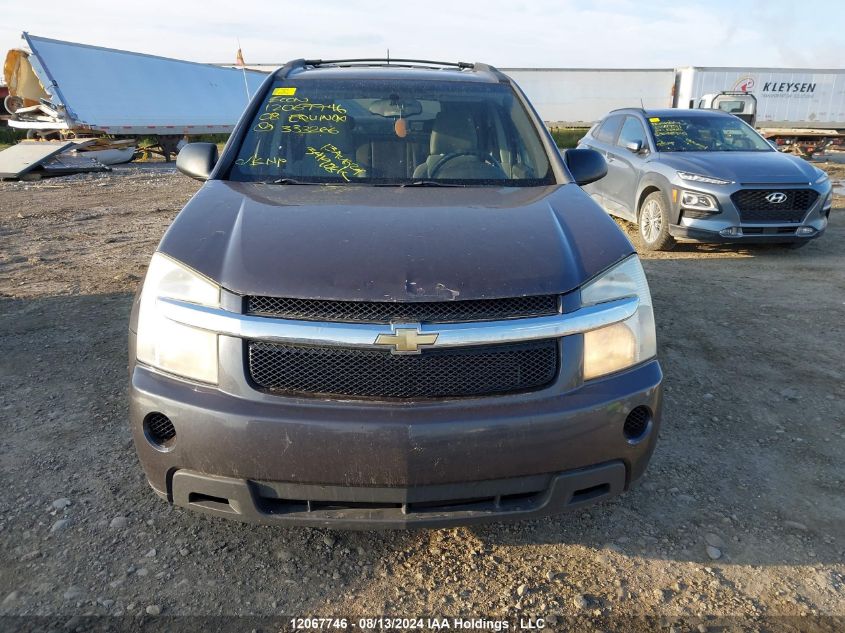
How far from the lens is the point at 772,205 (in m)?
6.76

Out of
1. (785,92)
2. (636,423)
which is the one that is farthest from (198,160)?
(785,92)

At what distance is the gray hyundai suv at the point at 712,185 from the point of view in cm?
673

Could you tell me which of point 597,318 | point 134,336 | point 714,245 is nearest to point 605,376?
point 597,318

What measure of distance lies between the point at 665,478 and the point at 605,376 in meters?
1.08

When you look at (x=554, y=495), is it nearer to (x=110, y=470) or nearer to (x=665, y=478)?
(x=665, y=478)

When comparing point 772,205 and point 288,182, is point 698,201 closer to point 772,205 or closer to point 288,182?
point 772,205

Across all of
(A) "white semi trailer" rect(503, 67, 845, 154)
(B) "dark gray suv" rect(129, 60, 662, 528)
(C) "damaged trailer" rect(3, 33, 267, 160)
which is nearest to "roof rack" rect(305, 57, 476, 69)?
(B) "dark gray suv" rect(129, 60, 662, 528)

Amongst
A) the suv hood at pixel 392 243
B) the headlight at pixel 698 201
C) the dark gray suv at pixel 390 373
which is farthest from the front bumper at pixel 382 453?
the headlight at pixel 698 201

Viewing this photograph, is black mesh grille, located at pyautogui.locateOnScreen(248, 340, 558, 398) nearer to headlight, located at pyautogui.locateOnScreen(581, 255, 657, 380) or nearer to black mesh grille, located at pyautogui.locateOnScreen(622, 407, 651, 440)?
headlight, located at pyautogui.locateOnScreen(581, 255, 657, 380)

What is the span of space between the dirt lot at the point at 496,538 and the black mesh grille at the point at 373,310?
98cm

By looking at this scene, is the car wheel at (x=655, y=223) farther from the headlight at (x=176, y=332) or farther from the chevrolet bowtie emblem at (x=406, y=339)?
the headlight at (x=176, y=332)

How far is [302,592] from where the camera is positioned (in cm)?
214

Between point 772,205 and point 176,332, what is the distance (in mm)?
6765

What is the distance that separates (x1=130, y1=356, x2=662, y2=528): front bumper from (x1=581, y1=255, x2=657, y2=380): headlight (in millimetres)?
62
